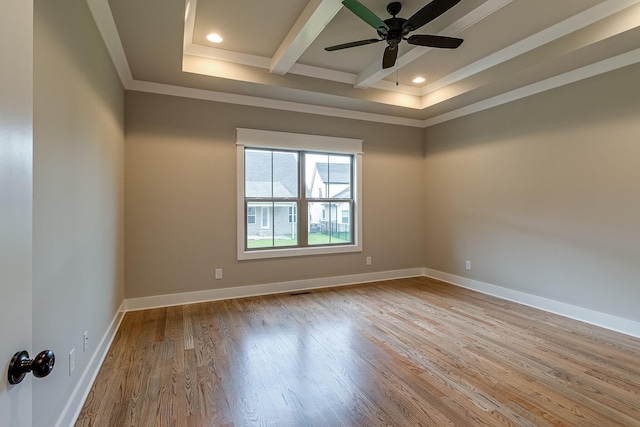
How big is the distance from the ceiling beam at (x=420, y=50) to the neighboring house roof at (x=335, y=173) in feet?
3.96

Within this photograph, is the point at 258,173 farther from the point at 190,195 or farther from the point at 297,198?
the point at 190,195

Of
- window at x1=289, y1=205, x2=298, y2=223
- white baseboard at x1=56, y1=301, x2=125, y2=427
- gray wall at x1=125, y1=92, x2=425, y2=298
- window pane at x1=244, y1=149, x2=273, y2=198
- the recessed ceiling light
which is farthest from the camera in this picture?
window at x1=289, y1=205, x2=298, y2=223

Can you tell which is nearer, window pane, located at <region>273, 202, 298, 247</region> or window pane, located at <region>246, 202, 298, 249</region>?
window pane, located at <region>246, 202, 298, 249</region>

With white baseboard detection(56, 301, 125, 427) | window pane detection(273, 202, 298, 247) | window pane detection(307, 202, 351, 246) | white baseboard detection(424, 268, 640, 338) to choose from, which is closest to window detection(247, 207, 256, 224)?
window pane detection(273, 202, 298, 247)

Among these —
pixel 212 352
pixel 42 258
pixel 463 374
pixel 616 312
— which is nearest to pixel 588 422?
pixel 463 374

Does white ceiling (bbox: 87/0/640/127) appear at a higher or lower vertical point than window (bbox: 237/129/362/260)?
higher

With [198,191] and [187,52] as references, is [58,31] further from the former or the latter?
[198,191]

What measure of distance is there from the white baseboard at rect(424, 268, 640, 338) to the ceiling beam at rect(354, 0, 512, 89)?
3.13m

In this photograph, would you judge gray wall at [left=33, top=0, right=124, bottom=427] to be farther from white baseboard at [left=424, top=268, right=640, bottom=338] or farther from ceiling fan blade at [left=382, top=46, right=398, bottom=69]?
white baseboard at [left=424, top=268, right=640, bottom=338]

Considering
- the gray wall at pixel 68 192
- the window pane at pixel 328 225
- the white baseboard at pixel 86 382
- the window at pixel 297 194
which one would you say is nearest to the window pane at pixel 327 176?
the window at pixel 297 194

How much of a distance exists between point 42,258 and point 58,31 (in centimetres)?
118

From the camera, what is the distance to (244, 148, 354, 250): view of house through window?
4.26m

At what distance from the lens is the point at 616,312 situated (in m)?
3.03

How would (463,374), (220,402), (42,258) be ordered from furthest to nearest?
(463,374) → (220,402) → (42,258)
